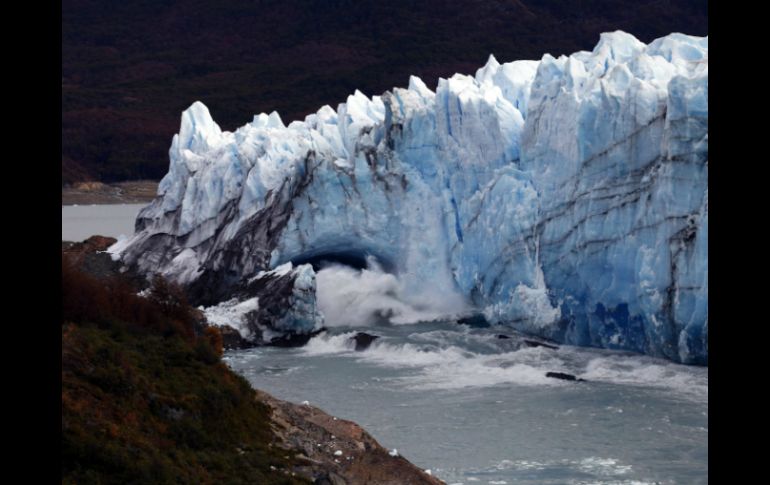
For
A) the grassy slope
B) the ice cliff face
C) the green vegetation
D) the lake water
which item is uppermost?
the grassy slope

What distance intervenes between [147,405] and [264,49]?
2871 inches

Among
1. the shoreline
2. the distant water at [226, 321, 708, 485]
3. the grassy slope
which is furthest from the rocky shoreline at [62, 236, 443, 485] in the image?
the grassy slope

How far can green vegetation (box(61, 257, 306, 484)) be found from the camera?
7.05 meters

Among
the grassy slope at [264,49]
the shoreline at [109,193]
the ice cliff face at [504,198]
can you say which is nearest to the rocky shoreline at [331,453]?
the ice cliff face at [504,198]

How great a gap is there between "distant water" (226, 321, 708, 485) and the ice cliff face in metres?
1.04

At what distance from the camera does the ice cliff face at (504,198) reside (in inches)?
607

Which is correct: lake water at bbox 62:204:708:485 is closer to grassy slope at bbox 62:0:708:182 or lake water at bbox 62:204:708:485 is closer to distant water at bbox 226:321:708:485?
distant water at bbox 226:321:708:485

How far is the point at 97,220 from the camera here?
43750mm

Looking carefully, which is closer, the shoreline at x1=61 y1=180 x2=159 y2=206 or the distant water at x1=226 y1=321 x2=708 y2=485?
the distant water at x1=226 y1=321 x2=708 y2=485

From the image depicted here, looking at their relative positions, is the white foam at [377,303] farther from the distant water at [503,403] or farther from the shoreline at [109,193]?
the shoreline at [109,193]

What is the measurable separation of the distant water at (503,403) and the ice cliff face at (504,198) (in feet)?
3.42

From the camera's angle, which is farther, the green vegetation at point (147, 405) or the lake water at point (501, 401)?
the lake water at point (501, 401)

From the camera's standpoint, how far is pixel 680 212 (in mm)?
15164
